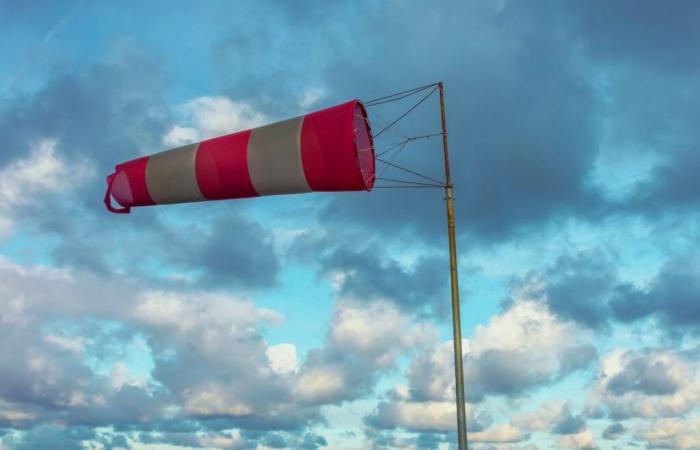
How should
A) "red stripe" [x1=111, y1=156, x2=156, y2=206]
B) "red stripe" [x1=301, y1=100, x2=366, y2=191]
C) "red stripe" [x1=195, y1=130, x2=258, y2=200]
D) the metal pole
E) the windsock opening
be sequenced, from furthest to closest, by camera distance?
"red stripe" [x1=111, y1=156, x2=156, y2=206] < "red stripe" [x1=195, y1=130, x2=258, y2=200] < the windsock opening < "red stripe" [x1=301, y1=100, x2=366, y2=191] < the metal pole

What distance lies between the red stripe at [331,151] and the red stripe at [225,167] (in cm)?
244

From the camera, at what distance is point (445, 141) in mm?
24859

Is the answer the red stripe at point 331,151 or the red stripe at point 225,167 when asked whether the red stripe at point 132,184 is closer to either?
the red stripe at point 225,167

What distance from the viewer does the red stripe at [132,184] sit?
2894cm

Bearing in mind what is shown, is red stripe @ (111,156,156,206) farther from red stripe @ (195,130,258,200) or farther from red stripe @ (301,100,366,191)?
red stripe @ (301,100,366,191)

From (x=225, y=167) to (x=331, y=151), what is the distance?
4.32 metres

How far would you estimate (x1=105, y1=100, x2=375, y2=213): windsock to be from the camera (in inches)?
1005

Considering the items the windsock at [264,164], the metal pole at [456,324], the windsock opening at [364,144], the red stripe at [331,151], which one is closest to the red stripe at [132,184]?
the windsock at [264,164]

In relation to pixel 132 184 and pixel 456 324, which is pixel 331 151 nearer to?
pixel 456 324

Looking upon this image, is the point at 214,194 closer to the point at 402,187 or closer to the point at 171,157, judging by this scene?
the point at 171,157

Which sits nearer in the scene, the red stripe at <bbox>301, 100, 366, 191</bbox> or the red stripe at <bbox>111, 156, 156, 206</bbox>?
the red stripe at <bbox>301, 100, 366, 191</bbox>

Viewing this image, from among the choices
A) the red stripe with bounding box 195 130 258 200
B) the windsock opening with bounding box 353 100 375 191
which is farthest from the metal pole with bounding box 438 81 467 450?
the red stripe with bounding box 195 130 258 200

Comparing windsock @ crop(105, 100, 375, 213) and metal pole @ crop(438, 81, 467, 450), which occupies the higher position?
windsock @ crop(105, 100, 375, 213)

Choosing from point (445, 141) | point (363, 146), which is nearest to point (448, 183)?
point (445, 141)
